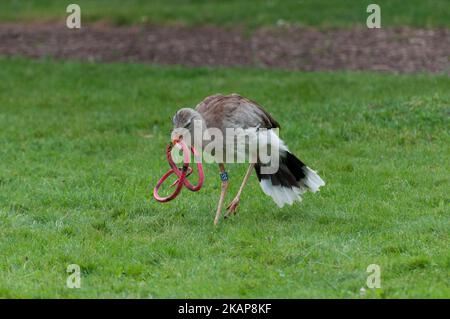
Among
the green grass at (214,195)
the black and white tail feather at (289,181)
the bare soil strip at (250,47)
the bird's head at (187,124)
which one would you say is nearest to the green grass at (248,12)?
the bare soil strip at (250,47)

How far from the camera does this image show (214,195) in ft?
32.4

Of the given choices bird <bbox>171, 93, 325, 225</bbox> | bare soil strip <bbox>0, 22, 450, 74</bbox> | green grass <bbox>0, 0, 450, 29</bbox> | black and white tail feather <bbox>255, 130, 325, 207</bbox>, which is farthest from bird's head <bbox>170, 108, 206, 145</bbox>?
green grass <bbox>0, 0, 450, 29</bbox>

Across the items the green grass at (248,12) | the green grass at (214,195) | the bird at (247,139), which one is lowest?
the green grass at (214,195)

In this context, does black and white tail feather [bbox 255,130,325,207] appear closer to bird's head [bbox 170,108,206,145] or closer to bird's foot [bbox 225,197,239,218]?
bird's foot [bbox 225,197,239,218]

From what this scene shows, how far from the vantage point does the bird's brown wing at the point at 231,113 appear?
861 cm

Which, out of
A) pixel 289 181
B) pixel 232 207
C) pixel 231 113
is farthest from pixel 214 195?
pixel 231 113

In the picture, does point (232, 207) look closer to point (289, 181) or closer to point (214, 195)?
point (289, 181)

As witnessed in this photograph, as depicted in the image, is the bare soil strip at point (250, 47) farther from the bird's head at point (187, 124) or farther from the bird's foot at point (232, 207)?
the bird's head at point (187, 124)

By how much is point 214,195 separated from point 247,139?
4.62 feet

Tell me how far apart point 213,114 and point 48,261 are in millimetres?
2170

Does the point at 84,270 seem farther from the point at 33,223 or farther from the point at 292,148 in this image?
the point at 292,148

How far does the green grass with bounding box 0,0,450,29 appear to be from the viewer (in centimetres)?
1844

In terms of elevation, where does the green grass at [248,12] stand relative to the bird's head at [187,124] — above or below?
above

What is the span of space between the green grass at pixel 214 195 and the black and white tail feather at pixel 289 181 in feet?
0.72
